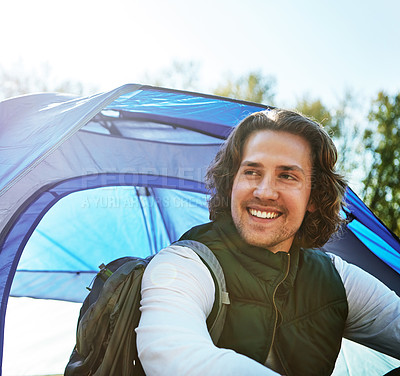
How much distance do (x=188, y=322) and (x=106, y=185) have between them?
142cm

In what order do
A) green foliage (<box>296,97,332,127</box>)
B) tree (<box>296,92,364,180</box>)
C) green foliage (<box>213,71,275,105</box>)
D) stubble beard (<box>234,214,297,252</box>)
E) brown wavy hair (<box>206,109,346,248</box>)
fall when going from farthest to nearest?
1. green foliage (<box>213,71,275,105</box>)
2. green foliage (<box>296,97,332,127</box>)
3. tree (<box>296,92,364,180</box>)
4. brown wavy hair (<box>206,109,346,248</box>)
5. stubble beard (<box>234,214,297,252</box>)

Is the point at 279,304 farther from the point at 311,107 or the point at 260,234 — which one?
the point at 311,107

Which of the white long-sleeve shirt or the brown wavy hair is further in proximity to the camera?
the brown wavy hair

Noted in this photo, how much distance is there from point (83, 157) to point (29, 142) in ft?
2.40

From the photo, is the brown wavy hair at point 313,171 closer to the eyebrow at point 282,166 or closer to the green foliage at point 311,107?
the eyebrow at point 282,166

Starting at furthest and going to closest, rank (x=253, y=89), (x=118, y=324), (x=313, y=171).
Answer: (x=253, y=89), (x=313, y=171), (x=118, y=324)

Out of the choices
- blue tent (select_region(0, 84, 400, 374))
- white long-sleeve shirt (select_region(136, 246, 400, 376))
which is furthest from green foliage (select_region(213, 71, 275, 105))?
white long-sleeve shirt (select_region(136, 246, 400, 376))

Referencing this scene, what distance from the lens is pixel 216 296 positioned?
1.07m

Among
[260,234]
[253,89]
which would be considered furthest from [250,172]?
[253,89]

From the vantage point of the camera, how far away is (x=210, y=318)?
1.08m

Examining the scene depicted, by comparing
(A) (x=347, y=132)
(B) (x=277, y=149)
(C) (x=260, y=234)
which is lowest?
(A) (x=347, y=132)

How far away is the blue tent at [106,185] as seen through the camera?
1.58 meters

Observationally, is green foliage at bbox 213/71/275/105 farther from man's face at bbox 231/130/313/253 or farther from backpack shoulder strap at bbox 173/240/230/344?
backpack shoulder strap at bbox 173/240/230/344

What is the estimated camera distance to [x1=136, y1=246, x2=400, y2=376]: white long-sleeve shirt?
811 millimetres
